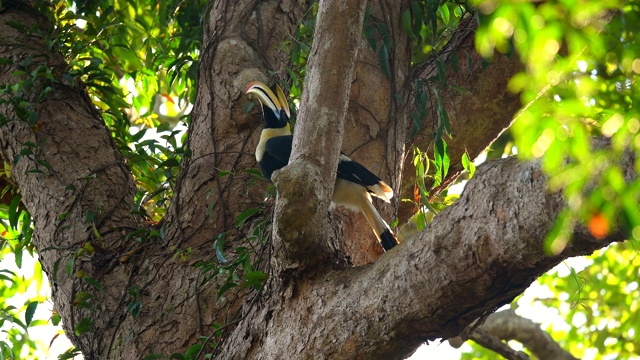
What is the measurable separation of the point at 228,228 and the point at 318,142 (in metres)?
0.89

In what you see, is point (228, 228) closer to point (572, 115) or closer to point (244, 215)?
point (244, 215)

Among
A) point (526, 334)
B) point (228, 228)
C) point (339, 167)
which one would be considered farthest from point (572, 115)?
point (526, 334)

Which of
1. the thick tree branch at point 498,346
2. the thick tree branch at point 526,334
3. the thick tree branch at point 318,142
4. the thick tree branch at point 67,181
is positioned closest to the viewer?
the thick tree branch at point 318,142

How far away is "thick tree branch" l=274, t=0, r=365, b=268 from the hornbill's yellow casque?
604 mm

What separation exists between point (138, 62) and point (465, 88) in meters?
1.90

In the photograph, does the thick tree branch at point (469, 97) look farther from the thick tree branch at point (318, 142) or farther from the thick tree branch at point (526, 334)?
the thick tree branch at point (526, 334)

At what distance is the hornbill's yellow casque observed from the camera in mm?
2854

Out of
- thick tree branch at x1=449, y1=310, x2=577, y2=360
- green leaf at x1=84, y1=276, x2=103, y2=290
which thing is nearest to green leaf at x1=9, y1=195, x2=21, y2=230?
green leaf at x1=84, y1=276, x2=103, y2=290

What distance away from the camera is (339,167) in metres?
2.99

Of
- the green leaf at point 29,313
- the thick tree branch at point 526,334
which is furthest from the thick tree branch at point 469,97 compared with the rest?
the thick tree branch at point 526,334

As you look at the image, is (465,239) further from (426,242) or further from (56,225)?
(56,225)

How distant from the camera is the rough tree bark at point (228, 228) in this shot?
1854 mm

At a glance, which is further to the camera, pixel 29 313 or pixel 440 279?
pixel 29 313

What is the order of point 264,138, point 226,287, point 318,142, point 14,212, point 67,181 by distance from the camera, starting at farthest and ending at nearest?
point 14,212 < point 264,138 < point 67,181 < point 226,287 < point 318,142
